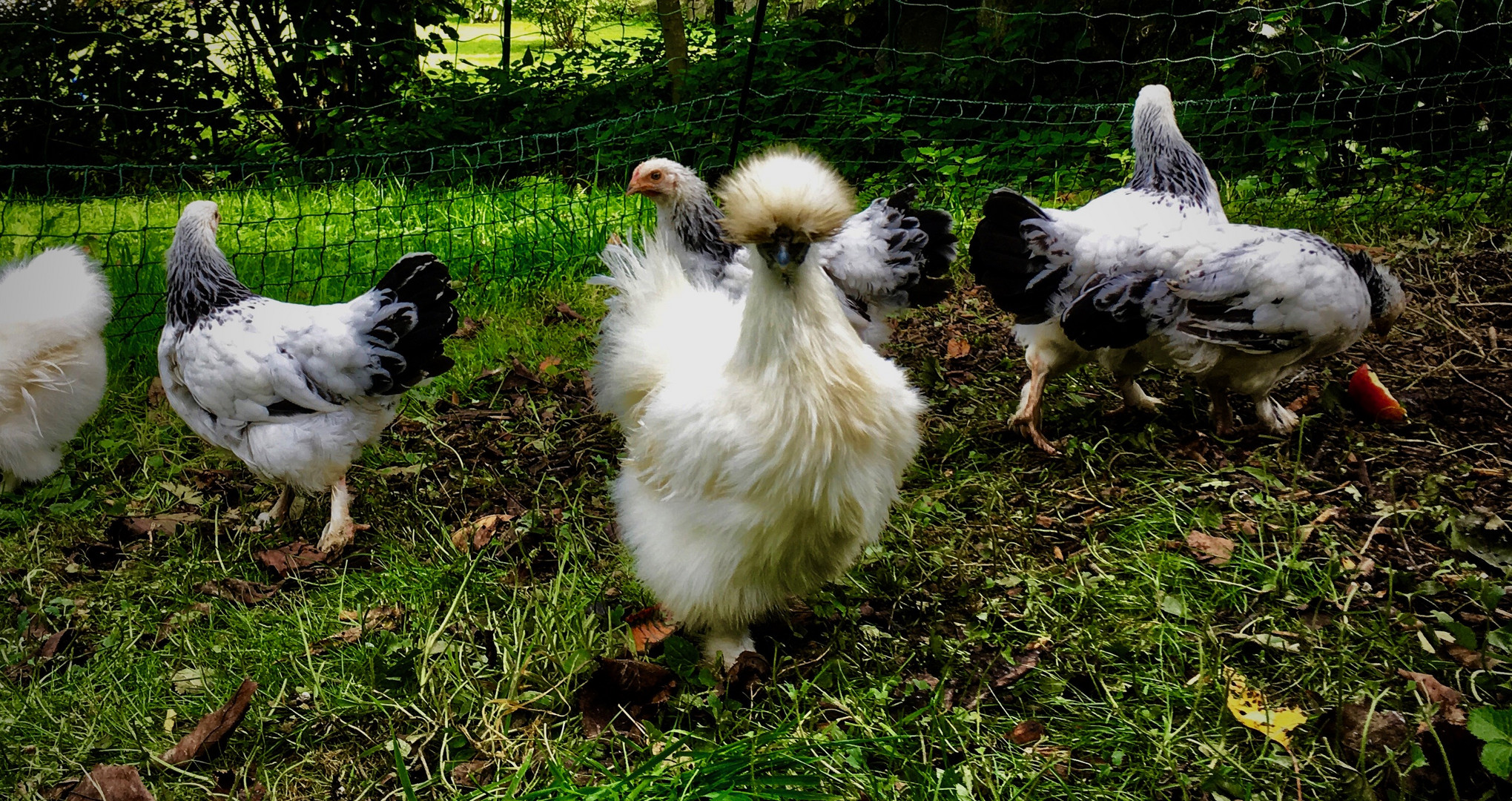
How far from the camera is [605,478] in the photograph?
3730 mm

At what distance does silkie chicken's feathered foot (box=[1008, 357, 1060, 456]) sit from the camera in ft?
12.5

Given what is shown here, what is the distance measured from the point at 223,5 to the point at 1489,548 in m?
8.92

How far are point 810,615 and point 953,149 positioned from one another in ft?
14.0

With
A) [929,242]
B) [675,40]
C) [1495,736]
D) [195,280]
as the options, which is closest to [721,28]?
[675,40]

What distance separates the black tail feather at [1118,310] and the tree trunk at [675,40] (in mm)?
4917

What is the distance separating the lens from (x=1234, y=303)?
3424mm

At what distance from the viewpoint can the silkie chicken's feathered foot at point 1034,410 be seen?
381 cm

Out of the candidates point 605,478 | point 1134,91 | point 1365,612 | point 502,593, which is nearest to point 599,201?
point 605,478

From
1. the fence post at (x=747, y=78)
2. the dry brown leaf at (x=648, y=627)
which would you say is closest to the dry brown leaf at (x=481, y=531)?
the dry brown leaf at (x=648, y=627)

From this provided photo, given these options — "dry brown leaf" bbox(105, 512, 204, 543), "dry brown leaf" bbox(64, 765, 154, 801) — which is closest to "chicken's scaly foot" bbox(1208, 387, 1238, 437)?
"dry brown leaf" bbox(64, 765, 154, 801)

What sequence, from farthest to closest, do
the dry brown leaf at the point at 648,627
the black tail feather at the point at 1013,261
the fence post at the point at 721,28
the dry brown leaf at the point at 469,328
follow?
the fence post at the point at 721,28
the dry brown leaf at the point at 469,328
the black tail feather at the point at 1013,261
the dry brown leaf at the point at 648,627

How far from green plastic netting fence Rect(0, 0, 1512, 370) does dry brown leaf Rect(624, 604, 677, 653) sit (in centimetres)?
293

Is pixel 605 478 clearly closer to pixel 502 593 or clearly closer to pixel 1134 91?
pixel 502 593

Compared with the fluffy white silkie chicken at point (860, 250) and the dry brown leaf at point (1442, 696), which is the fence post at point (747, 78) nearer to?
the fluffy white silkie chicken at point (860, 250)
